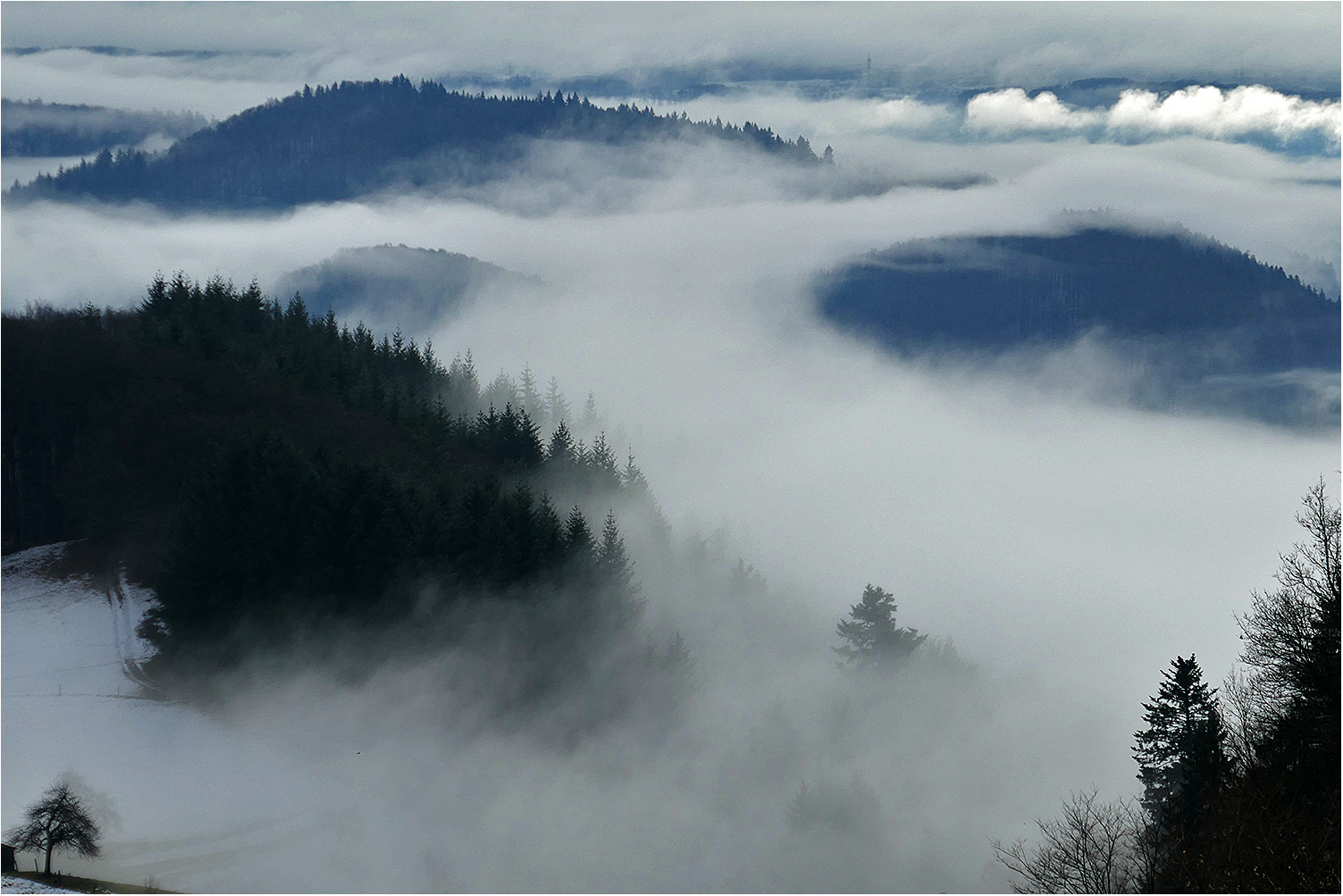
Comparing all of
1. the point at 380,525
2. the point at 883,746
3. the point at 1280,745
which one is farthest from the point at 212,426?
the point at 1280,745

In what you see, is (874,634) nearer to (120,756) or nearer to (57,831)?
(120,756)

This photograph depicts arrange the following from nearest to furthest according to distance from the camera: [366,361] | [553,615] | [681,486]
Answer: [553,615]
[366,361]
[681,486]

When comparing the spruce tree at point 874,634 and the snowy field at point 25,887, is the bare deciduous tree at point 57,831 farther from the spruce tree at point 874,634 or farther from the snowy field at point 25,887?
the spruce tree at point 874,634

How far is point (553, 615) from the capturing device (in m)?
51.2

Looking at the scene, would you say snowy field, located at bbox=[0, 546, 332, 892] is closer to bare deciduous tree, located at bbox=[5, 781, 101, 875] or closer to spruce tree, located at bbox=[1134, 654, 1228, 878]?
bare deciduous tree, located at bbox=[5, 781, 101, 875]

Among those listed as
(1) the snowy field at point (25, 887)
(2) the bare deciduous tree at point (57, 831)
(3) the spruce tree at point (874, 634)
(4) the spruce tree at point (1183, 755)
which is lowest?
(1) the snowy field at point (25, 887)

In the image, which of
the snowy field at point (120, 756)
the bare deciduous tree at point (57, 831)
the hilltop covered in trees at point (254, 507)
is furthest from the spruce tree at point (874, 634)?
the bare deciduous tree at point (57, 831)

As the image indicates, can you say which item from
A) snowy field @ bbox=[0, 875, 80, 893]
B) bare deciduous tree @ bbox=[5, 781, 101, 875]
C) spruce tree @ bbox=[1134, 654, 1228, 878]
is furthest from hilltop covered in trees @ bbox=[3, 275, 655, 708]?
spruce tree @ bbox=[1134, 654, 1228, 878]

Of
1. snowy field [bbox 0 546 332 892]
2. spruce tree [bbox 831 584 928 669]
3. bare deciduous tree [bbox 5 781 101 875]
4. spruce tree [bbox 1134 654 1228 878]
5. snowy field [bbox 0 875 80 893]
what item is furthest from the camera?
spruce tree [bbox 831 584 928 669]

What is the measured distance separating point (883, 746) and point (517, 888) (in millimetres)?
27151

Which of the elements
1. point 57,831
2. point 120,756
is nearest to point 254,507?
point 120,756

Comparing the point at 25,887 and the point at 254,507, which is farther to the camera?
the point at 254,507

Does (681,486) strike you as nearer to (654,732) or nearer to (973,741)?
(973,741)

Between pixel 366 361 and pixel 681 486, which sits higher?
pixel 681 486
